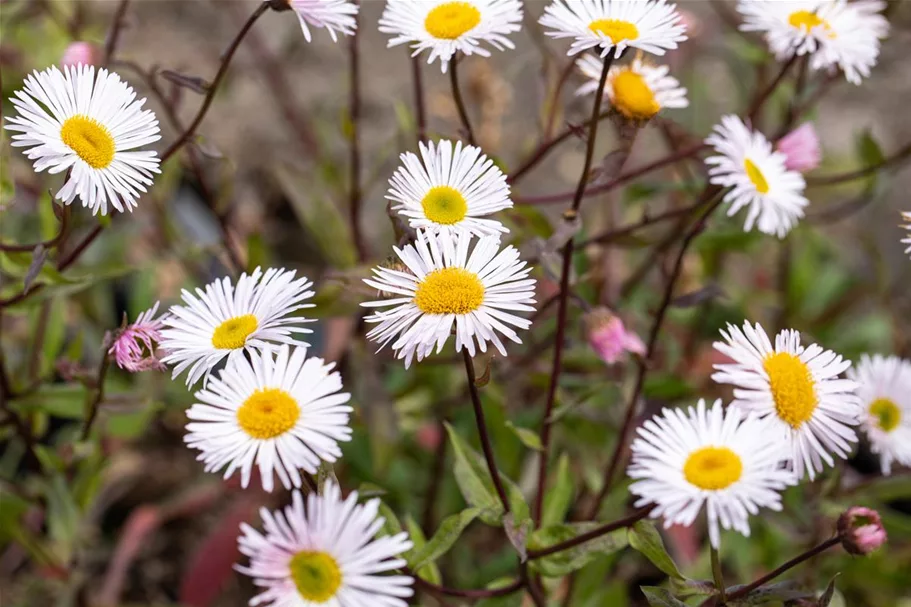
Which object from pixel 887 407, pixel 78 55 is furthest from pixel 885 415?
pixel 78 55

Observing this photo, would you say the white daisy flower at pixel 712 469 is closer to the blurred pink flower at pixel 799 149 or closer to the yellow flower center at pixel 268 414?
the yellow flower center at pixel 268 414

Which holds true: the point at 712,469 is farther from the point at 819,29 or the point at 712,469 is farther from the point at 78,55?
the point at 78,55

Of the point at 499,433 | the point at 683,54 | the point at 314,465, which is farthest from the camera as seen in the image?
the point at 683,54

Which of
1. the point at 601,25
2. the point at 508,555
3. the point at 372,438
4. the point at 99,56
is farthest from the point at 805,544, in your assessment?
the point at 99,56

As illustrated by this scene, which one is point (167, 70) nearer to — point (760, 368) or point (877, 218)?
point (760, 368)

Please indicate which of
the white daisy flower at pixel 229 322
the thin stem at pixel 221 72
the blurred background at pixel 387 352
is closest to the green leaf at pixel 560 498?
the blurred background at pixel 387 352

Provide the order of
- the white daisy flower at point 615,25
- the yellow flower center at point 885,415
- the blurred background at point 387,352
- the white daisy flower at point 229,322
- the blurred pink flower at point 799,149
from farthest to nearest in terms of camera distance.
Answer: the blurred background at point 387,352 < the blurred pink flower at point 799,149 < the yellow flower center at point 885,415 < the white daisy flower at point 615,25 < the white daisy flower at point 229,322

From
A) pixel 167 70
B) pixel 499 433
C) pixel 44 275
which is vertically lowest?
pixel 499 433

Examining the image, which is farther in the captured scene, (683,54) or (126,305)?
(126,305)
